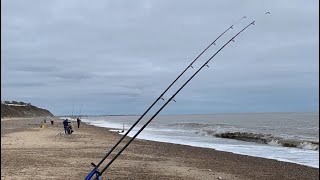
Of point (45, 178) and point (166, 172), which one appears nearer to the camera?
point (45, 178)

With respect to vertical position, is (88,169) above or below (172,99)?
below

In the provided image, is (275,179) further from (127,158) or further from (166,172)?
(127,158)

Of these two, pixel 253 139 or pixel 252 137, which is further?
pixel 252 137

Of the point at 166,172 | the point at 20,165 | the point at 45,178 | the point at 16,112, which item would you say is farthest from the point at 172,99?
the point at 16,112

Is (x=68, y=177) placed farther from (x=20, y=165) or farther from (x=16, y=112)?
(x=16, y=112)

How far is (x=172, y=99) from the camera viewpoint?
6828 mm

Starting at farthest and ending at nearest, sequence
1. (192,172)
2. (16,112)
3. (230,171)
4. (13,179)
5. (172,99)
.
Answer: (16,112) < (230,171) < (192,172) < (13,179) < (172,99)

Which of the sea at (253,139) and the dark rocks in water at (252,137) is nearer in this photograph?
the sea at (253,139)

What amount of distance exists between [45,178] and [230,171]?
6662 millimetres

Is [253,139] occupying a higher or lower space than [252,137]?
lower

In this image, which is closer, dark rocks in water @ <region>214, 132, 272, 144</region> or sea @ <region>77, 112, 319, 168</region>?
sea @ <region>77, 112, 319, 168</region>

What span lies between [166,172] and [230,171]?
2687 millimetres

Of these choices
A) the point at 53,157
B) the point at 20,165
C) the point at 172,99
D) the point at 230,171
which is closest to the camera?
the point at 172,99

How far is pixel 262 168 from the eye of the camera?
15.5m
